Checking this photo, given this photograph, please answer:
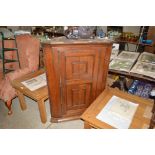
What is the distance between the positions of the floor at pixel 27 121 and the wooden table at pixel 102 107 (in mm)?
503

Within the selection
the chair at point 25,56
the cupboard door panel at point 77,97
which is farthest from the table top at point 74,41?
the chair at point 25,56

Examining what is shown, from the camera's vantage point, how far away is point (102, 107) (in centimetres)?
133

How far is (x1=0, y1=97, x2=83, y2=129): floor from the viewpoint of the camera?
171cm

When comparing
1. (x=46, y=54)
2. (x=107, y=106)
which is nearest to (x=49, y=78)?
(x=46, y=54)

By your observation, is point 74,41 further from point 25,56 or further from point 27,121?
point 27,121

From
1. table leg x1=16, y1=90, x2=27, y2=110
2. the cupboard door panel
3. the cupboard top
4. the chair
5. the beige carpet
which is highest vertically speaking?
the cupboard top

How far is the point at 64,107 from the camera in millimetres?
1564

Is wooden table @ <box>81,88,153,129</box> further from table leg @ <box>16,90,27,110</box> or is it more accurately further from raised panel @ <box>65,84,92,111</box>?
table leg @ <box>16,90,27,110</box>

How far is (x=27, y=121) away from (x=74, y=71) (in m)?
0.94

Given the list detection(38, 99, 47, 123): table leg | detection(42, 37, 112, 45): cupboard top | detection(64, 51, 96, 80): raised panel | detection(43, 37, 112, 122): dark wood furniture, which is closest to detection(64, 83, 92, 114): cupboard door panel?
detection(43, 37, 112, 122): dark wood furniture

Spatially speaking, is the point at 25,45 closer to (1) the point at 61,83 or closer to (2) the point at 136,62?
(1) the point at 61,83

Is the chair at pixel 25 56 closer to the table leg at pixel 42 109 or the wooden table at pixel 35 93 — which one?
the wooden table at pixel 35 93

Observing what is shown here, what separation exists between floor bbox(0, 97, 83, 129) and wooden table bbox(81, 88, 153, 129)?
50 centimetres
